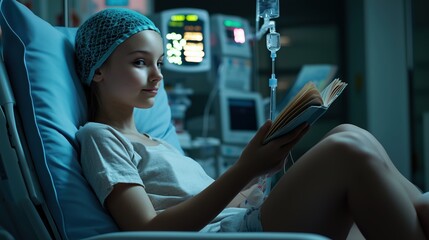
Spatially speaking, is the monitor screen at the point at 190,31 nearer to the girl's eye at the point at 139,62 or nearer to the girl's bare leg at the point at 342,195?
the girl's eye at the point at 139,62

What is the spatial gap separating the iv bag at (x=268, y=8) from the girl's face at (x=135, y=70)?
294 millimetres

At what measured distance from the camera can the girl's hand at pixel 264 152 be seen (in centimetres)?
115

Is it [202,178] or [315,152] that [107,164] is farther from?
[315,152]

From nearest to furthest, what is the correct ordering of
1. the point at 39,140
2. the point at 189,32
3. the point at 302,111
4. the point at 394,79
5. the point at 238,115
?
the point at 302,111 → the point at 39,140 → the point at 189,32 → the point at 238,115 → the point at 394,79

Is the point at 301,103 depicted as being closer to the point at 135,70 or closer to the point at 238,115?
the point at 135,70

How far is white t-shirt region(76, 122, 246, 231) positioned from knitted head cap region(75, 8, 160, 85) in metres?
0.18

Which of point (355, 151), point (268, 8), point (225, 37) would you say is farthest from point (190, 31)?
point (355, 151)

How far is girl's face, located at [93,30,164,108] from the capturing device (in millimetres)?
1424

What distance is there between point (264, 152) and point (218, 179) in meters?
0.11

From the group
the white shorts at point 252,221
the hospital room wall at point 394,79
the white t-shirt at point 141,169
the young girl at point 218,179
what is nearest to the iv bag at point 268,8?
the young girl at point 218,179

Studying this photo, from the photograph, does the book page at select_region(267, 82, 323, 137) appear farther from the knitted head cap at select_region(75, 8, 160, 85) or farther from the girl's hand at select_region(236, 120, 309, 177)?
the knitted head cap at select_region(75, 8, 160, 85)

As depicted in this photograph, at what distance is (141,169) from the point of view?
1.38 m

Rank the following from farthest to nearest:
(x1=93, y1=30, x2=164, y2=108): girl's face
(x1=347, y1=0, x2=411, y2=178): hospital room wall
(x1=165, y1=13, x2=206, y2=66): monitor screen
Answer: (x1=347, y1=0, x2=411, y2=178): hospital room wall, (x1=165, y1=13, x2=206, y2=66): monitor screen, (x1=93, y1=30, x2=164, y2=108): girl's face

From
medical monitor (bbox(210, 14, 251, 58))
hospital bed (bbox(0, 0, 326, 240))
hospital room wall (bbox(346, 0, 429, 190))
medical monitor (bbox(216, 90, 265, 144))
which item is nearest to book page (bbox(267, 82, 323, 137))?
hospital bed (bbox(0, 0, 326, 240))
